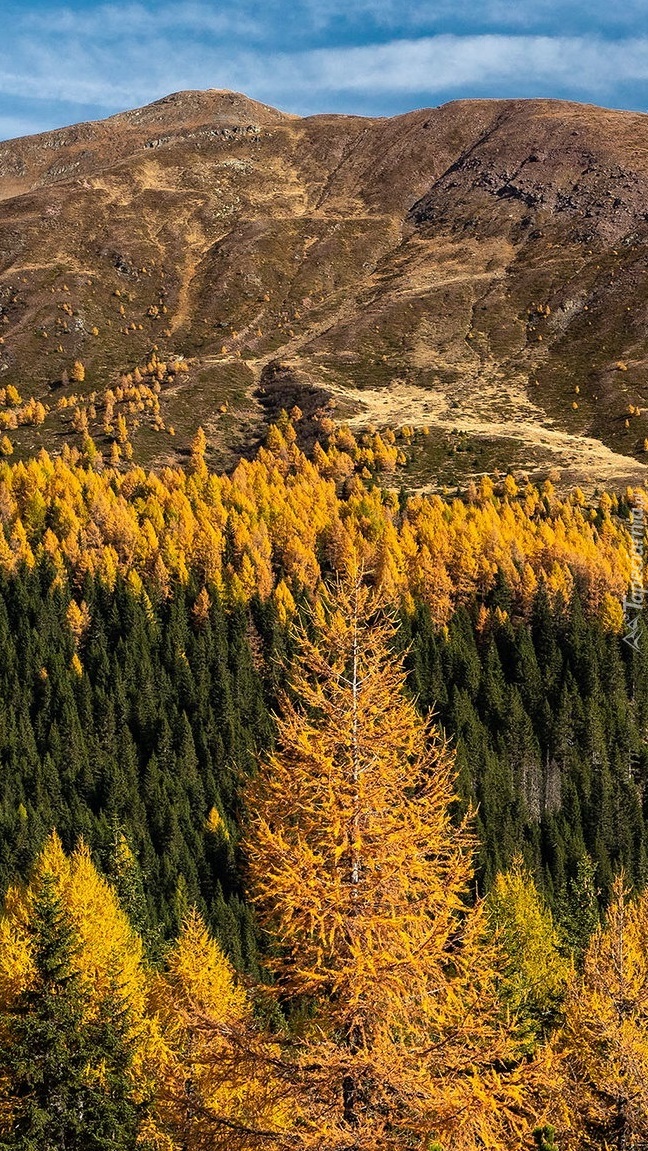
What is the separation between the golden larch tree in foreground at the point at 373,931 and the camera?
12.2m

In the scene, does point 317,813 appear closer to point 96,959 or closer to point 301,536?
point 96,959

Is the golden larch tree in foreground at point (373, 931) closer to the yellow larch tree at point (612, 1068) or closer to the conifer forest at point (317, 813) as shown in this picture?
the conifer forest at point (317, 813)

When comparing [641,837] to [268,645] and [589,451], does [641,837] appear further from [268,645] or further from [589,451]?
[589,451]

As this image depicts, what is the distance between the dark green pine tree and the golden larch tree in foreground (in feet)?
56.6

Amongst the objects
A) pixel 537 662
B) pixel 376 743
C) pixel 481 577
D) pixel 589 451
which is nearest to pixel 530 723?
pixel 537 662

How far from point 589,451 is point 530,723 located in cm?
9873

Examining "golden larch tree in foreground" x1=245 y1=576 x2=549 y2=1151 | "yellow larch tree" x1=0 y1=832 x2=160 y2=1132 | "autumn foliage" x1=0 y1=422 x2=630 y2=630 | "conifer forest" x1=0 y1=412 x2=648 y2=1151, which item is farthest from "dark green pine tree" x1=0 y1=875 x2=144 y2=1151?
"autumn foliage" x1=0 y1=422 x2=630 y2=630

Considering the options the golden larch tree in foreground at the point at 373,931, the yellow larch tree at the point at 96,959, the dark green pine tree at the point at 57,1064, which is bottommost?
the yellow larch tree at the point at 96,959

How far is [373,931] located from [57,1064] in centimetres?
2073

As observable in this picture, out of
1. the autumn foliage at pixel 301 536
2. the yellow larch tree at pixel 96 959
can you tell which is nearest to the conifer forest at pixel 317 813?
the yellow larch tree at pixel 96 959

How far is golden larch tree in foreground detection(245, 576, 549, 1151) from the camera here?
12.2 m

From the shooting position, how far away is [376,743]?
46.5ft

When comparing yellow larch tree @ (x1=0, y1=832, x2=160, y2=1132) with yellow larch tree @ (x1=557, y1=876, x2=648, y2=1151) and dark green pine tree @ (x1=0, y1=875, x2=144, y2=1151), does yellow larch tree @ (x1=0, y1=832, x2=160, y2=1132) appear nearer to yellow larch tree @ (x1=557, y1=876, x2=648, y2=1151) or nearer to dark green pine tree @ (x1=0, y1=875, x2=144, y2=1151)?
dark green pine tree @ (x1=0, y1=875, x2=144, y2=1151)

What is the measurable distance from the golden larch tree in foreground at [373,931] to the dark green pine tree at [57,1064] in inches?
679
